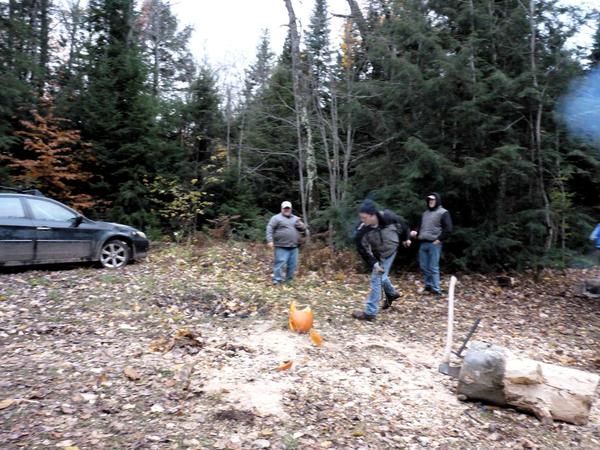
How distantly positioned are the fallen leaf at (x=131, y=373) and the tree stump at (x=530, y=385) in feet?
11.1

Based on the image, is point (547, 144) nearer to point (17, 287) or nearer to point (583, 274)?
point (583, 274)

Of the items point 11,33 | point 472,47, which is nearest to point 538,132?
point 472,47

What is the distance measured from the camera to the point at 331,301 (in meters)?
8.44

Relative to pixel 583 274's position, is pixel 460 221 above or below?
above

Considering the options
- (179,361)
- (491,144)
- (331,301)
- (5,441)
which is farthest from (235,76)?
(5,441)

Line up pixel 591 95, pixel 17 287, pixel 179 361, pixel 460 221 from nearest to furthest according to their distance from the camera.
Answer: pixel 179 361 → pixel 17 287 → pixel 591 95 → pixel 460 221

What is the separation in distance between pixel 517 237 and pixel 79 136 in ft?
44.5

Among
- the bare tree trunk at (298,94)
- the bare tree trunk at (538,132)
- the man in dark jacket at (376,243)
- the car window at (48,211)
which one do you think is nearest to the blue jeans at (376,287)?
the man in dark jacket at (376,243)

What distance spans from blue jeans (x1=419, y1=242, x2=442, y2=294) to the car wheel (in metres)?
6.58

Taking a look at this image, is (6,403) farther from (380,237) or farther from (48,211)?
(48,211)

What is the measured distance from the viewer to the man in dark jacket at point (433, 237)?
29.1 feet

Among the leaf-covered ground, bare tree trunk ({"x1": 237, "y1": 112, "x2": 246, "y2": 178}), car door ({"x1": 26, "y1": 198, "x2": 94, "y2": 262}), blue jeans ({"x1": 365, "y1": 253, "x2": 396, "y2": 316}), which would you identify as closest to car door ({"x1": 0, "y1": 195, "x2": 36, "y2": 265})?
car door ({"x1": 26, "y1": 198, "x2": 94, "y2": 262})

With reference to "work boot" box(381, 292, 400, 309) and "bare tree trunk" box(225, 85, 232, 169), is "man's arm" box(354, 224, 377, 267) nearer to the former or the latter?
"work boot" box(381, 292, 400, 309)

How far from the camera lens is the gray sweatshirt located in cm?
907
